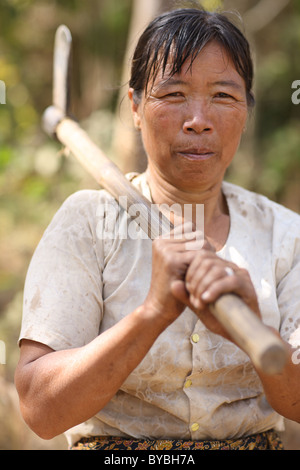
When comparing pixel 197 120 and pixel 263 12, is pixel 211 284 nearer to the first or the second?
pixel 197 120

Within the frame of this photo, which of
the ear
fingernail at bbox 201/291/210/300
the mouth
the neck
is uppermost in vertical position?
the ear

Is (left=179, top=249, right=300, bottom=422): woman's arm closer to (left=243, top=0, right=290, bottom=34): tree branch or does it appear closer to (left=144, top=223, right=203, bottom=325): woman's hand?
(left=144, top=223, right=203, bottom=325): woman's hand

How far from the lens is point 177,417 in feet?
6.03

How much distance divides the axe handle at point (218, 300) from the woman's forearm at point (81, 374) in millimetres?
299

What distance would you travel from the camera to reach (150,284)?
1.65 m

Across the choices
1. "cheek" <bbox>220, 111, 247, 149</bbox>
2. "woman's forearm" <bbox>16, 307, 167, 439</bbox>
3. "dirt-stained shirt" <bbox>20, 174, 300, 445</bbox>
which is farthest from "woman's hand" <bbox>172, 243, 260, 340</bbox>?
"cheek" <bbox>220, 111, 247, 149</bbox>

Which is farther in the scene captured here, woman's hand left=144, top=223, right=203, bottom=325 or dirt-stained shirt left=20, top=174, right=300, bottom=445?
dirt-stained shirt left=20, top=174, right=300, bottom=445

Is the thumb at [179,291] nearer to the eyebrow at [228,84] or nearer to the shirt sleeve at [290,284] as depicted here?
the shirt sleeve at [290,284]

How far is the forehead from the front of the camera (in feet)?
5.87

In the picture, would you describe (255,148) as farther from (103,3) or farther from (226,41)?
(226,41)

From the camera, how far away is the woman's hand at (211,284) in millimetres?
1259

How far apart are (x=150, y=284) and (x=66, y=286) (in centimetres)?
27

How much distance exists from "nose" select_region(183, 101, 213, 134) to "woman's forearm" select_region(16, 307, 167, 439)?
0.60m

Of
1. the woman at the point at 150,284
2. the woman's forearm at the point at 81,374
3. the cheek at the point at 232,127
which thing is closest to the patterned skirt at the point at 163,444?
the woman at the point at 150,284
